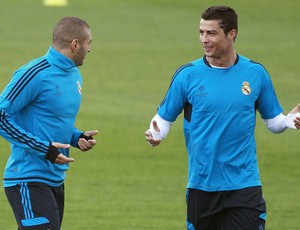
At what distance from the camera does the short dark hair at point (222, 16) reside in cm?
877

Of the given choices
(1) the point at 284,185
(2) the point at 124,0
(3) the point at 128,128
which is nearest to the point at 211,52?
(1) the point at 284,185

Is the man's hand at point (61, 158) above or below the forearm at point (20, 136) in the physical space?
below

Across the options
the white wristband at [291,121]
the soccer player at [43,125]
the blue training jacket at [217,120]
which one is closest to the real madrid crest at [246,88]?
the blue training jacket at [217,120]

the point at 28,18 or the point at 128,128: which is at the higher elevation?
the point at 28,18

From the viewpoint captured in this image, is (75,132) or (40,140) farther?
(75,132)

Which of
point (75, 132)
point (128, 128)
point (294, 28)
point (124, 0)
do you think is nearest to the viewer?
point (75, 132)

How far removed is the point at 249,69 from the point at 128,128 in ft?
45.2

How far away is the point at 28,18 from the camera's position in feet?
126

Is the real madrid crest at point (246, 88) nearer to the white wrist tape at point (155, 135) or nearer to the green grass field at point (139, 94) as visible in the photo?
the white wrist tape at point (155, 135)

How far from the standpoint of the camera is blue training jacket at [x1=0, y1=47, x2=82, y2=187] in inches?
344

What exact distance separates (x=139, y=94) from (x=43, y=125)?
1740 centimetres

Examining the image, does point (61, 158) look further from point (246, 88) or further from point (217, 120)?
point (246, 88)

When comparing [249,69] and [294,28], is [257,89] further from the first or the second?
[294,28]

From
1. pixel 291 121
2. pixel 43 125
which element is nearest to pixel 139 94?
pixel 43 125
